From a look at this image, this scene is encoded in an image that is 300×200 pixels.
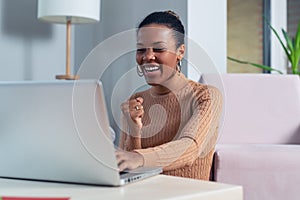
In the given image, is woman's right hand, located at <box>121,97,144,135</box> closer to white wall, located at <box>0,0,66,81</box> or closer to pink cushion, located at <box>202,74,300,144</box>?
pink cushion, located at <box>202,74,300,144</box>

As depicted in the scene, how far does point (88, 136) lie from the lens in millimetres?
750

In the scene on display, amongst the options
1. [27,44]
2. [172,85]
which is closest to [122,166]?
[172,85]

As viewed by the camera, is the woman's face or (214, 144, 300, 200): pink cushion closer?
the woman's face

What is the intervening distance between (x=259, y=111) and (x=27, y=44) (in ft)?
4.64

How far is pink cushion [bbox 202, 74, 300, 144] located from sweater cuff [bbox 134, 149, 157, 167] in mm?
1388

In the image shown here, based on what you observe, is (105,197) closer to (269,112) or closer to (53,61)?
(269,112)

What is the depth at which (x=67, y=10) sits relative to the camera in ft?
8.20

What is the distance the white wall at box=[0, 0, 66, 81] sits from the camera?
2.82 m

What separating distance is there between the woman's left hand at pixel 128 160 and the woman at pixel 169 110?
0.08 m

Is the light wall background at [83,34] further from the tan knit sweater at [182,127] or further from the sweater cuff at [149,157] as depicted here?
the sweater cuff at [149,157]

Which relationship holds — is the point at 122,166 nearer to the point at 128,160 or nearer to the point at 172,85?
the point at 128,160

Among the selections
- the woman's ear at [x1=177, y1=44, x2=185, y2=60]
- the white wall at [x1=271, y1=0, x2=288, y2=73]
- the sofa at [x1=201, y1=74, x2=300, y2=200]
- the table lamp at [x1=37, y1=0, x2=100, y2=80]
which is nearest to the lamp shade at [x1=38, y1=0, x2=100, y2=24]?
the table lamp at [x1=37, y1=0, x2=100, y2=80]

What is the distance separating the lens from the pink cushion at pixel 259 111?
2336 mm

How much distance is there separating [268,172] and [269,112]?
0.61m
